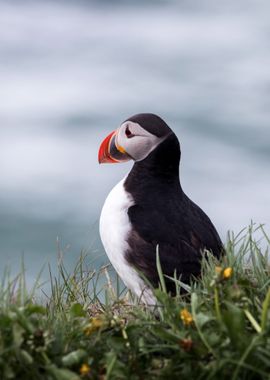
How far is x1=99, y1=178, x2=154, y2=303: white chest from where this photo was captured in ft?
21.6

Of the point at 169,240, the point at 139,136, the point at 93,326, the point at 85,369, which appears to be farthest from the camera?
the point at 139,136

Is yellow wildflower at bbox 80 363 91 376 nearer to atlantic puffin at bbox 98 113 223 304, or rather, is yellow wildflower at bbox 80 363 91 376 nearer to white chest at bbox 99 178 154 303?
atlantic puffin at bbox 98 113 223 304

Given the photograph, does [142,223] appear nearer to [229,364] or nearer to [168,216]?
[168,216]

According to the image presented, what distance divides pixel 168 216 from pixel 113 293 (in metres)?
0.78

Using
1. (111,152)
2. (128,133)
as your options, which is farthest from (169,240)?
(111,152)

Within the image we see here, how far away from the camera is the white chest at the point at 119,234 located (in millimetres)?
6586

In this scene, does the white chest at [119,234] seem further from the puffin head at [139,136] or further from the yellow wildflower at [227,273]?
the yellow wildflower at [227,273]

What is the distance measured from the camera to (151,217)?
6.67 metres

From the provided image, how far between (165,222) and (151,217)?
4.4 inches

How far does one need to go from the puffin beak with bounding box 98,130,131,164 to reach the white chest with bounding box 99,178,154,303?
321 millimetres

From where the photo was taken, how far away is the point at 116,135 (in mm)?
7176

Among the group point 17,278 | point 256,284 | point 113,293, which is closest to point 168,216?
point 113,293

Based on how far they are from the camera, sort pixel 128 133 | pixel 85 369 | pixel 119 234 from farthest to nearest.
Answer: pixel 128 133
pixel 119 234
pixel 85 369

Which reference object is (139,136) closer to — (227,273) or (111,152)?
(111,152)
